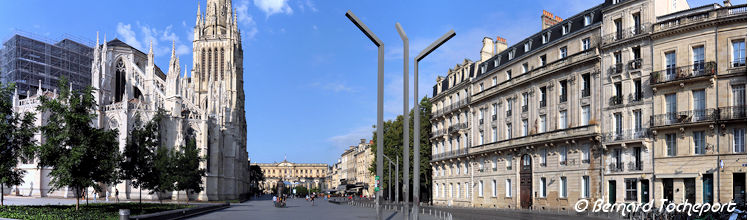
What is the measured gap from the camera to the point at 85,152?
26047mm

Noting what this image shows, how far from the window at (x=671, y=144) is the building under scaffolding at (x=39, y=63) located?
5640cm

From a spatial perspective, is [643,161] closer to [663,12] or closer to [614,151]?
[614,151]

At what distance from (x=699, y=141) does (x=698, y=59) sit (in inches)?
177

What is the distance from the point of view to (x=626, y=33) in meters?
38.2

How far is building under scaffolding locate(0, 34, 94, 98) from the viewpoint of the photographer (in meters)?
68.9

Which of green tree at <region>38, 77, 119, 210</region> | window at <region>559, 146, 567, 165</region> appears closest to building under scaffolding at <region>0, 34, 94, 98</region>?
green tree at <region>38, 77, 119, 210</region>

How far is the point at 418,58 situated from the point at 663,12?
2531 centimetres

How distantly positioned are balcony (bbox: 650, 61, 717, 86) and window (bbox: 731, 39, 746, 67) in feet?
3.21

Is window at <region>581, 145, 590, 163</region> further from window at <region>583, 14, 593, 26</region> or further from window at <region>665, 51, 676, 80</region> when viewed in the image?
window at <region>583, 14, 593, 26</region>

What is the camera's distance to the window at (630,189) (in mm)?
37188

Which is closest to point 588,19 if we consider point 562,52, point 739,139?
point 562,52

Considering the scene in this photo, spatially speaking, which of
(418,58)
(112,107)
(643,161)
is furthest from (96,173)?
(112,107)

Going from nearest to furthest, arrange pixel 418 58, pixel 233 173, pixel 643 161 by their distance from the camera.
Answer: pixel 418 58, pixel 643 161, pixel 233 173

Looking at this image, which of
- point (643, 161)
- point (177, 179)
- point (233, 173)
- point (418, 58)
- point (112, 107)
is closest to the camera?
point (418, 58)
